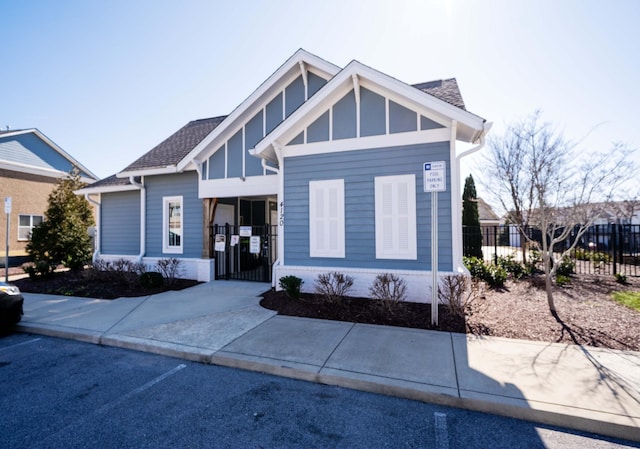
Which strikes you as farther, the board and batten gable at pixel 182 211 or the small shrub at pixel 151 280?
the board and batten gable at pixel 182 211

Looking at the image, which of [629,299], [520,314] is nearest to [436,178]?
[520,314]

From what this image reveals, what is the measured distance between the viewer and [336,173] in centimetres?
742

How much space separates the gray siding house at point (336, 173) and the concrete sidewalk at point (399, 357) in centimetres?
190

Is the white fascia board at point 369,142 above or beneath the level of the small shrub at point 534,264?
above

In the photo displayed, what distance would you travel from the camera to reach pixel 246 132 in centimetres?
952

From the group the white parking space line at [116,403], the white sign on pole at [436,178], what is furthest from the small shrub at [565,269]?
the white parking space line at [116,403]

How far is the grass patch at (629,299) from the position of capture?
21.2 ft

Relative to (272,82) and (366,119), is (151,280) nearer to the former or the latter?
(272,82)

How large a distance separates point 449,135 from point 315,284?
14.9ft

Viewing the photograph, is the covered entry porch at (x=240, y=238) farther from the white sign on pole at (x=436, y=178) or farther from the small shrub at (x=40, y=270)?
the small shrub at (x=40, y=270)

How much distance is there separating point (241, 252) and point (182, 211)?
97.8 inches

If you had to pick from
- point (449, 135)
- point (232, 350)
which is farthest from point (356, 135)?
point (232, 350)

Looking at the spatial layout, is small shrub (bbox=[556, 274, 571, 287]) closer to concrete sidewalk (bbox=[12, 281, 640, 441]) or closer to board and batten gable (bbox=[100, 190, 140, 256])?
concrete sidewalk (bbox=[12, 281, 640, 441])

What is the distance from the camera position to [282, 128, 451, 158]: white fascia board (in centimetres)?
665
